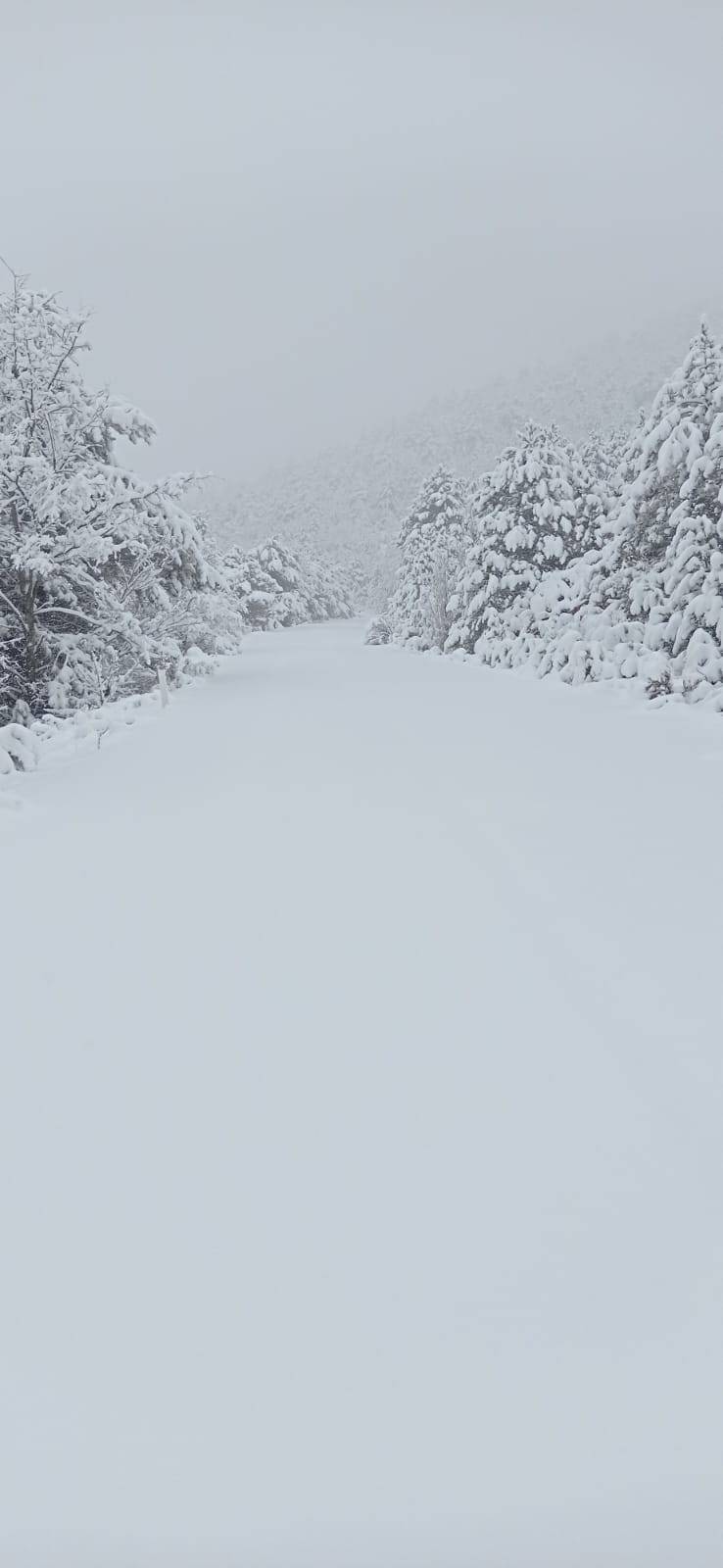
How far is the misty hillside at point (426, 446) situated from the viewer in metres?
103

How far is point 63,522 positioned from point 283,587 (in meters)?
48.2

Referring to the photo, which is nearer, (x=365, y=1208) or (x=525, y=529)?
(x=365, y=1208)

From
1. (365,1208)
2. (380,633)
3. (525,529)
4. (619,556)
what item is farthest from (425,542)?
(365,1208)

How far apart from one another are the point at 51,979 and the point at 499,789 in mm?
3609

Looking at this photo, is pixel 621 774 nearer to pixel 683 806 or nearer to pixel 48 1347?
pixel 683 806

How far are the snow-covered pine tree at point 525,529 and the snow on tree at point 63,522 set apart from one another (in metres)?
8.87

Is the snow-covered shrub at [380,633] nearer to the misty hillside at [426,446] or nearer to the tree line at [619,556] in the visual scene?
the tree line at [619,556]

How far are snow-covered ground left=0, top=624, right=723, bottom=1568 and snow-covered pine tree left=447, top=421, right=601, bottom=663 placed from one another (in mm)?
15816

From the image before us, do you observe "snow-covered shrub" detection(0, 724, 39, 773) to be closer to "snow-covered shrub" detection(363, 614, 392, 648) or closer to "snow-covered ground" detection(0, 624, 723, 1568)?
"snow-covered ground" detection(0, 624, 723, 1568)

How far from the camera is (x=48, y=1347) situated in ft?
5.60

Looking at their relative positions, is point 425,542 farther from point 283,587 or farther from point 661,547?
point 283,587

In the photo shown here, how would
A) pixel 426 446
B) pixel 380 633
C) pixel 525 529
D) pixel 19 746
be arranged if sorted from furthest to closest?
1. pixel 426 446
2. pixel 380 633
3. pixel 525 529
4. pixel 19 746

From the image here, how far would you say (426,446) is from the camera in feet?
464

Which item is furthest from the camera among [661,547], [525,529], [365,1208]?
[525,529]
